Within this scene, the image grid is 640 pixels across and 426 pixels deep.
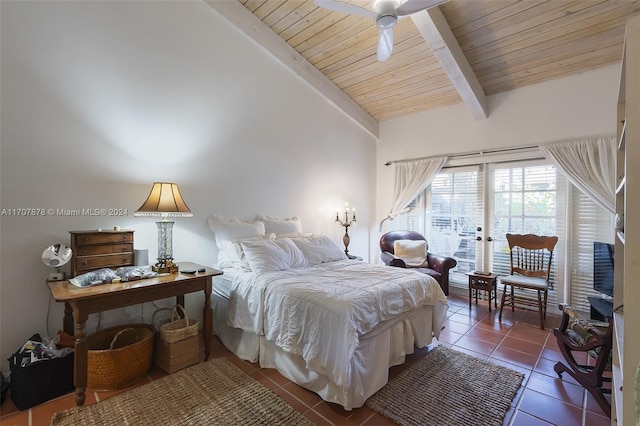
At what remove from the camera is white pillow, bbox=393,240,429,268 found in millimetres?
3943

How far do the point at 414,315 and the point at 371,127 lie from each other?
3402mm

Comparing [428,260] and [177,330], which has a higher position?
[428,260]

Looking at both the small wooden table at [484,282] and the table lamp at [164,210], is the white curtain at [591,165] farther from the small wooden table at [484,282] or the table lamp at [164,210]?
the table lamp at [164,210]

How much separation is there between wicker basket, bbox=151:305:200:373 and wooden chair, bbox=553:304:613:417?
2.74 metres

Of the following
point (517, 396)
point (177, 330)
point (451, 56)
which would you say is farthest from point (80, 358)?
point (451, 56)

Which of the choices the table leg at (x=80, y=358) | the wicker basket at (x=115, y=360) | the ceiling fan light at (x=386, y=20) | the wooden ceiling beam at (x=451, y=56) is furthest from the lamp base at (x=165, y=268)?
the wooden ceiling beam at (x=451, y=56)

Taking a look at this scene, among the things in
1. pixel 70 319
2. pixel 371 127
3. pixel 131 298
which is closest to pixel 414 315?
pixel 131 298

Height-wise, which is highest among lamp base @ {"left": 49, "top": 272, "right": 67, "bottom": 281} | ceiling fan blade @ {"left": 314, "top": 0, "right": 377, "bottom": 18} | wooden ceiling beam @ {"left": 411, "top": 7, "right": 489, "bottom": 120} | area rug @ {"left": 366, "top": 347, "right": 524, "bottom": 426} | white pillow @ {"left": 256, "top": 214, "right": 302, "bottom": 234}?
wooden ceiling beam @ {"left": 411, "top": 7, "right": 489, "bottom": 120}

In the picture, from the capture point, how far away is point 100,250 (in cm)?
222

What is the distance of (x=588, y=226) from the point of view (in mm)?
3326

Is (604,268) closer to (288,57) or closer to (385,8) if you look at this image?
(385,8)

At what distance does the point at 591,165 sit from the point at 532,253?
1.12 metres

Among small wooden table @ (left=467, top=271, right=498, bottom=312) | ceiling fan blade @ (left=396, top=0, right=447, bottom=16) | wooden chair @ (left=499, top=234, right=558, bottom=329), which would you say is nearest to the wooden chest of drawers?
ceiling fan blade @ (left=396, top=0, right=447, bottom=16)

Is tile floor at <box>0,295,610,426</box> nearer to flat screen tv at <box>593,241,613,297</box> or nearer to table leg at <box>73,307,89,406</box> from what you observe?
table leg at <box>73,307,89,406</box>
